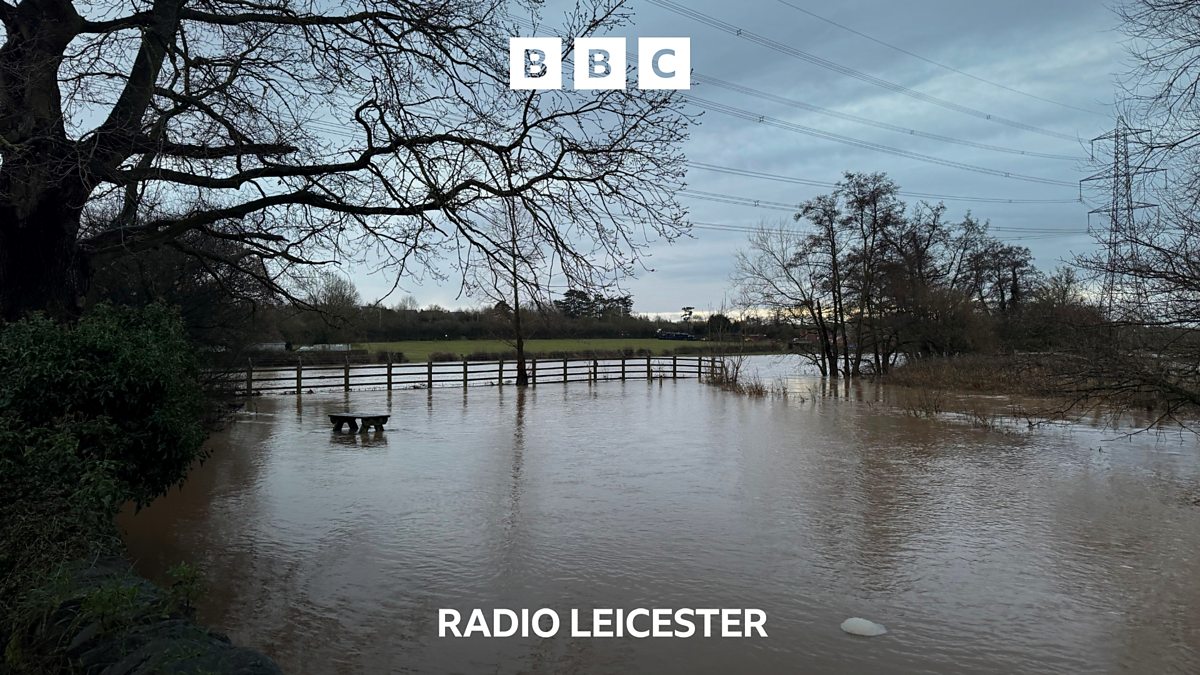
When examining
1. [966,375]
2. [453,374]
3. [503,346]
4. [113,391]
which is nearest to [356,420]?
[113,391]

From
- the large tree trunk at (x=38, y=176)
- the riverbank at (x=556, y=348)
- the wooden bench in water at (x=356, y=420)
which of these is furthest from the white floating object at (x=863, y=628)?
the riverbank at (x=556, y=348)

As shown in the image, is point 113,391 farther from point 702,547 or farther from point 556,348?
point 556,348

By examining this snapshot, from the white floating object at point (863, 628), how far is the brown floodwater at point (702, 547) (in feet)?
0.25

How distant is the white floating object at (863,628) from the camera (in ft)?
16.6

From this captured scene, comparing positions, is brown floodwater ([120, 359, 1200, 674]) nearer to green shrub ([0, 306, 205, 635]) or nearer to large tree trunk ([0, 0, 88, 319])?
green shrub ([0, 306, 205, 635])

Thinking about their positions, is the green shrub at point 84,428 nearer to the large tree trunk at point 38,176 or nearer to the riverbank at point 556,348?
the large tree trunk at point 38,176

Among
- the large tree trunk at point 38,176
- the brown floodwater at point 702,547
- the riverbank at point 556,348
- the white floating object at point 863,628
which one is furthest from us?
the riverbank at point 556,348

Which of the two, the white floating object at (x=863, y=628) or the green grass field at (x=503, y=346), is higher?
the green grass field at (x=503, y=346)

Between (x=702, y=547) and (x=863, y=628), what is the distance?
85.7 inches

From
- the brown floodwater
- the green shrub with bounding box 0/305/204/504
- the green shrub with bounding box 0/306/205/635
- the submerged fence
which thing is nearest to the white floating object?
the brown floodwater

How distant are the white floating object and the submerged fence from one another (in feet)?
63.3

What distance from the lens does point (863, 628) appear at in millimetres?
5125

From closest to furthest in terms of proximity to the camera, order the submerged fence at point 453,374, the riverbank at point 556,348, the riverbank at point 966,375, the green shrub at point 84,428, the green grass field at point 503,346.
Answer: the green shrub at point 84,428, the submerged fence at point 453,374, the riverbank at point 966,375, the riverbank at point 556,348, the green grass field at point 503,346

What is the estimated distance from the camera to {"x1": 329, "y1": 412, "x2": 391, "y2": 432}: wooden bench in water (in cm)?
1483
